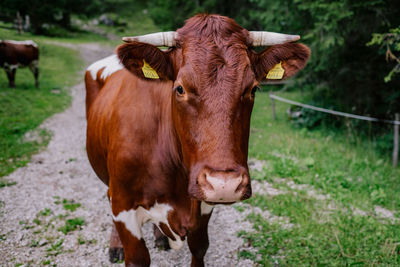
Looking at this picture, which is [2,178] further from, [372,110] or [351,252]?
[372,110]

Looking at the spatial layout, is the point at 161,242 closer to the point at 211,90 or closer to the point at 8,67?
the point at 211,90

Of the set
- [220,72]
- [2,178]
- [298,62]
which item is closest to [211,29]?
[220,72]

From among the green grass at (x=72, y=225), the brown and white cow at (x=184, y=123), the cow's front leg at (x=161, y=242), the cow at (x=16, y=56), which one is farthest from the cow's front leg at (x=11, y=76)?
the cow's front leg at (x=161, y=242)

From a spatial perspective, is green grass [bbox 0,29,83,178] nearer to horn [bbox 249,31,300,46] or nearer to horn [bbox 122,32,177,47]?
horn [bbox 122,32,177,47]

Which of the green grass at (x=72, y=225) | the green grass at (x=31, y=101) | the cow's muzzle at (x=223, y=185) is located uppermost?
the cow's muzzle at (x=223, y=185)

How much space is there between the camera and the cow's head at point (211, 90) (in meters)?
1.57

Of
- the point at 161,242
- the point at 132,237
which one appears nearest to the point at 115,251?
the point at 161,242

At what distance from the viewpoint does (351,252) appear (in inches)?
128

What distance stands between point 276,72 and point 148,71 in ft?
A: 3.20

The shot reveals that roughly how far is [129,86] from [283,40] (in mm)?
1345

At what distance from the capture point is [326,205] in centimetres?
425

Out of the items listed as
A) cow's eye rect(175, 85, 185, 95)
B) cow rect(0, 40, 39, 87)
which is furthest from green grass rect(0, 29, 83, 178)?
cow's eye rect(175, 85, 185, 95)

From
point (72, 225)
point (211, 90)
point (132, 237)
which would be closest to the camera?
point (211, 90)

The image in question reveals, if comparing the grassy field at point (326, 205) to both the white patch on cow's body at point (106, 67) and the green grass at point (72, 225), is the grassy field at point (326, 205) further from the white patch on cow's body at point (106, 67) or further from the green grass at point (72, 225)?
the white patch on cow's body at point (106, 67)
